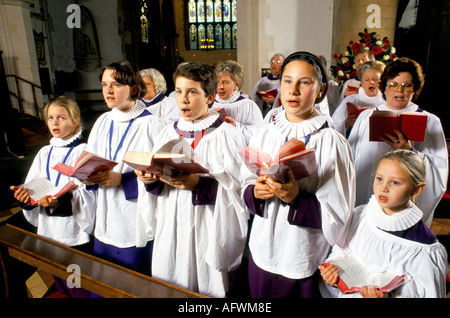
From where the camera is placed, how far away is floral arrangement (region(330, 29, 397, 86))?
481 centimetres

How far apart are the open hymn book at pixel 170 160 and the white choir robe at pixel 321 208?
1.16 ft

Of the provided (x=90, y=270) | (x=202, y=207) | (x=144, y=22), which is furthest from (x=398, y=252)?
(x=144, y=22)

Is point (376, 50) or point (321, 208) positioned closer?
point (321, 208)

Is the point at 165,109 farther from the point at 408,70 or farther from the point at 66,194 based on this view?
the point at 408,70

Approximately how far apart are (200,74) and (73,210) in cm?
137

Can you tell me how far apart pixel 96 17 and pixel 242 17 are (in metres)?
8.56

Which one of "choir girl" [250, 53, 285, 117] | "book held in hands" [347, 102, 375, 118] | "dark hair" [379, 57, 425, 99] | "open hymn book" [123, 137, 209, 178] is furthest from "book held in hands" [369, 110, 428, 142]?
"choir girl" [250, 53, 285, 117]

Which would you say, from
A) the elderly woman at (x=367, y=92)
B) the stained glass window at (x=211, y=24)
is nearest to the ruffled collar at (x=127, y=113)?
the elderly woman at (x=367, y=92)

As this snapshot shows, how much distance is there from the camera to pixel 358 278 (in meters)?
1.48

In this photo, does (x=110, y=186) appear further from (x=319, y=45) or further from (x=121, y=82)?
(x=319, y=45)

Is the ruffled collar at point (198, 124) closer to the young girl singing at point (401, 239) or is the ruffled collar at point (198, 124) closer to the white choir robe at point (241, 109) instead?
the young girl singing at point (401, 239)

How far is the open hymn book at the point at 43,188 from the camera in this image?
2.12m

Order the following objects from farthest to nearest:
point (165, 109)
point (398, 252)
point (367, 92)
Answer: point (165, 109) < point (367, 92) < point (398, 252)
